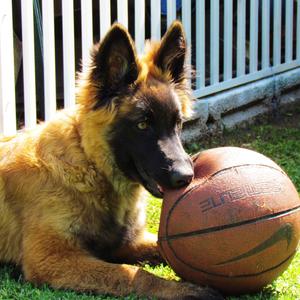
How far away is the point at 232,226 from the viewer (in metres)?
3.93

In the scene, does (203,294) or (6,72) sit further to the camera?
(6,72)

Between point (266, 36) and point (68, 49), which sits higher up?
point (68, 49)

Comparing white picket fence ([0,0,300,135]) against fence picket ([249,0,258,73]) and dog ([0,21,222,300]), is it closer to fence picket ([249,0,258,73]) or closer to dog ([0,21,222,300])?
fence picket ([249,0,258,73])

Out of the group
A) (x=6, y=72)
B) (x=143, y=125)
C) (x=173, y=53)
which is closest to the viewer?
(x=143, y=125)

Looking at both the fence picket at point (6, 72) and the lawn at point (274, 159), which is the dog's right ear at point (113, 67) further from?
the fence picket at point (6, 72)

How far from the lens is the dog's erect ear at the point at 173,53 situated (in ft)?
15.1

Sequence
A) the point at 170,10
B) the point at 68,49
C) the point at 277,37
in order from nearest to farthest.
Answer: the point at 68,49 < the point at 170,10 < the point at 277,37

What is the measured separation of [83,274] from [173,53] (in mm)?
1568

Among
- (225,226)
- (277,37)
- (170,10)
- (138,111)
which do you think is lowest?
(225,226)

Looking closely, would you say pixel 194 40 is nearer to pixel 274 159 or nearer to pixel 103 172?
pixel 274 159

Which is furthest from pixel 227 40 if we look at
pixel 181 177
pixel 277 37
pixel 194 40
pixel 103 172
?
pixel 181 177

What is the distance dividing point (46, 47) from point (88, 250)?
2.88 m

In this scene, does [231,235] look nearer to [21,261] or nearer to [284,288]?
[284,288]

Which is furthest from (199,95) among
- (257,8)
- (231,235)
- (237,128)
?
(231,235)
